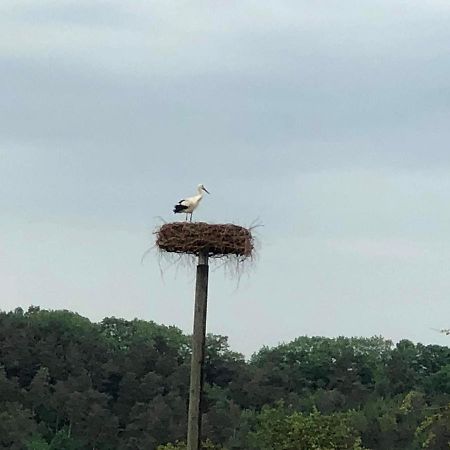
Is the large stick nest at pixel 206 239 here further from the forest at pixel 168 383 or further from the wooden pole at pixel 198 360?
the forest at pixel 168 383

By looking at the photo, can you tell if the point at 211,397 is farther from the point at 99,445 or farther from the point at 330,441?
the point at 330,441

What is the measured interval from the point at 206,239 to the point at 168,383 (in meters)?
72.0

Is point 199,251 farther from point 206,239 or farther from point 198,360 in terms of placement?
point 198,360

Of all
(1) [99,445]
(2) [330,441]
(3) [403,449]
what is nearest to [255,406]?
(1) [99,445]

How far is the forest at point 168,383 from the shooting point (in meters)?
73.5

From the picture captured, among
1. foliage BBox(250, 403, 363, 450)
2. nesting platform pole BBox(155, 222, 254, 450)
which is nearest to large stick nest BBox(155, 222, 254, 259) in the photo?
nesting platform pole BBox(155, 222, 254, 450)

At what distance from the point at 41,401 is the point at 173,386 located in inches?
279

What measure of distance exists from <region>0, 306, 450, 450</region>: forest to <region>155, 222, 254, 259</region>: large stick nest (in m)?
46.2

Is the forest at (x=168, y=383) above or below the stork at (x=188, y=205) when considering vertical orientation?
above

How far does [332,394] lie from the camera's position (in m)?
83.5

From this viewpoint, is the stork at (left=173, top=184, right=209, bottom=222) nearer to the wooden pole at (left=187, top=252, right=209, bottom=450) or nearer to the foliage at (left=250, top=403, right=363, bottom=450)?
the wooden pole at (left=187, top=252, right=209, bottom=450)

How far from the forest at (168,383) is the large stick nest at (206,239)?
46.2 meters

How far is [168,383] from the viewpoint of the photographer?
288ft

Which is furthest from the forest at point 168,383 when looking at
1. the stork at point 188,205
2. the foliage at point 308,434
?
the stork at point 188,205
